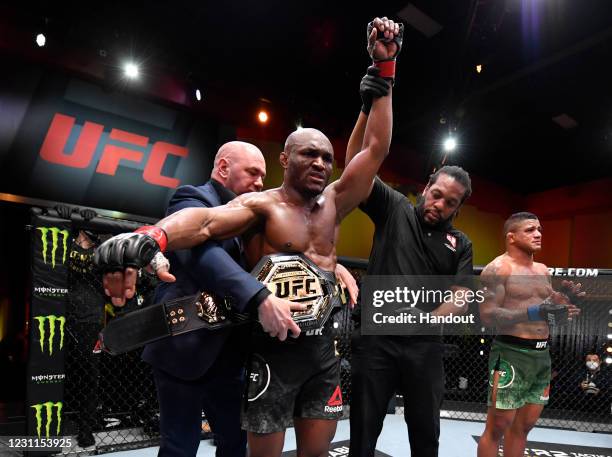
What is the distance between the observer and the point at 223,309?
1564 millimetres

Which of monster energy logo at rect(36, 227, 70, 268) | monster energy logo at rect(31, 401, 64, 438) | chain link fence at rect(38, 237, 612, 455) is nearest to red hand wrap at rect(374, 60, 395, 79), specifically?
chain link fence at rect(38, 237, 612, 455)

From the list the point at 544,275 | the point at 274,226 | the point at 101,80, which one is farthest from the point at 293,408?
the point at 101,80

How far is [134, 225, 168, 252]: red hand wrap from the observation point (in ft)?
4.32

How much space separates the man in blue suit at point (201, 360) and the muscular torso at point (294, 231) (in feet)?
0.40

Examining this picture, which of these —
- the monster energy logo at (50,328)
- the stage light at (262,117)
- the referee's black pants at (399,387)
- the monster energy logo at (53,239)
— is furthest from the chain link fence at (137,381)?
the stage light at (262,117)

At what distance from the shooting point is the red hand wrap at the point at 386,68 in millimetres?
1653

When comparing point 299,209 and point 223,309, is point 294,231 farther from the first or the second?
point 223,309

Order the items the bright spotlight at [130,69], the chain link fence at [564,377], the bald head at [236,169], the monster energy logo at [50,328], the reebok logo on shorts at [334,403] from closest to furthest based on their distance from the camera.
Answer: the reebok logo on shorts at [334,403], the bald head at [236,169], the monster energy logo at [50,328], the chain link fence at [564,377], the bright spotlight at [130,69]

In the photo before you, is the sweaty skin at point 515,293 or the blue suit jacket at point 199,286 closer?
the blue suit jacket at point 199,286

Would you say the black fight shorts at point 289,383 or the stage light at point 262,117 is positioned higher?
the stage light at point 262,117

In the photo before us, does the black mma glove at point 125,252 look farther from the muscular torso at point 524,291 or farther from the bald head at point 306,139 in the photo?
the muscular torso at point 524,291

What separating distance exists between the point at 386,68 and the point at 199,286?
3.67 ft

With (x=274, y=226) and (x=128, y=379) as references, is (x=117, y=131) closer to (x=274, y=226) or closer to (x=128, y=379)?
(x=128, y=379)

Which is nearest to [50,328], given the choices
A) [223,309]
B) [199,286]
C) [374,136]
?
[199,286]
